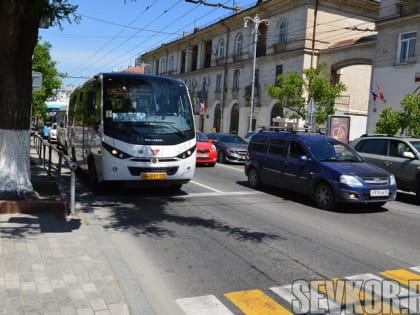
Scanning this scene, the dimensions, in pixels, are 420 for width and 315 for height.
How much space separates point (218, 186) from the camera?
12.9 metres

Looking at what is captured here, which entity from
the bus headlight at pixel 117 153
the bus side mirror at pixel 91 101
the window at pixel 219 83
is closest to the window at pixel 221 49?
the window at pixel 219 83

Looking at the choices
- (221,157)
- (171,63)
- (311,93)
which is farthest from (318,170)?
(171,63)

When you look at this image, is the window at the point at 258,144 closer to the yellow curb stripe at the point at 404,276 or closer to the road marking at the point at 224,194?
the road marking at the point at 224,194

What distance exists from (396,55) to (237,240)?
21.7 metres

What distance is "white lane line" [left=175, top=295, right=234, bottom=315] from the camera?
168 inches

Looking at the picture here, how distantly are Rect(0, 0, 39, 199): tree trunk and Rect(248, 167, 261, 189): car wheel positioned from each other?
6325 millimetres

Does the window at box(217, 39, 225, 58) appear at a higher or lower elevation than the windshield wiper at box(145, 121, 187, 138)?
higher

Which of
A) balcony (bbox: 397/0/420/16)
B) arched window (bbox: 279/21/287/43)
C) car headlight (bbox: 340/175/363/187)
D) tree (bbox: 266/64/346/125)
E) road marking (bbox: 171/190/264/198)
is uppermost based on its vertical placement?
arched window (bbox: 279/21/287/43)

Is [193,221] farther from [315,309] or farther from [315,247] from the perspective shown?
[315,309]

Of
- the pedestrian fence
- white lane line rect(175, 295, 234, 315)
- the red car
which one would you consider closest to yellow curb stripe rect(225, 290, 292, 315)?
white lane line rect(175, 295, 234, 315)

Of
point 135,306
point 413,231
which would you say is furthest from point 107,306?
point 413,231

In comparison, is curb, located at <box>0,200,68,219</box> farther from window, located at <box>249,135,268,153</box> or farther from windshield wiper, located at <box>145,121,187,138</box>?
window, located at <box>249,135,268,153</box>

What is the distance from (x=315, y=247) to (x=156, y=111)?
16.7 feet

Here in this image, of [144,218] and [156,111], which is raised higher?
[156,111]
